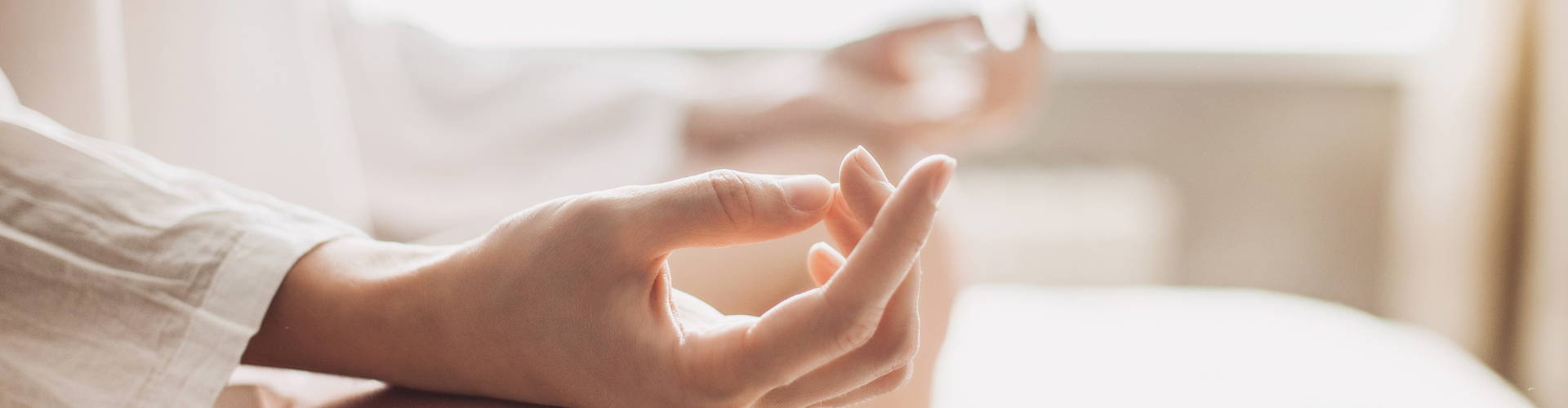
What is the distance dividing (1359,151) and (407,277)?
1270 mm

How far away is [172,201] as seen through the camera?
0.30 meters

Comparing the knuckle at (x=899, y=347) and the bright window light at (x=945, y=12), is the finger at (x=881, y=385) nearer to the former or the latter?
the knuckle at (x=899, y=347)

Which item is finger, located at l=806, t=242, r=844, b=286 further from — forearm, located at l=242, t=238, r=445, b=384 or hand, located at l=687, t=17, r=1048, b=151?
hand, located at l=687, t=17, r=1048, b=151

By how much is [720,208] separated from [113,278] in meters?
0.19

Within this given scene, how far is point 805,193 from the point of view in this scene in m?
0.29

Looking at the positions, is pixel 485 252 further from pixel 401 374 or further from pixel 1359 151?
pixel 1359 151

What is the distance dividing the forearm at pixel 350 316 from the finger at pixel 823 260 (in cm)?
13

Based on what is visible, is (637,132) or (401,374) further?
(637,132)

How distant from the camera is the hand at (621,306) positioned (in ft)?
0.90

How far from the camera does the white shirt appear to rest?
27 centimetres

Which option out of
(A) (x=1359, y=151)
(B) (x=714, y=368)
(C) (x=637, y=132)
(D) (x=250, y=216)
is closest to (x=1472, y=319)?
(A) (x=1359, y=151)

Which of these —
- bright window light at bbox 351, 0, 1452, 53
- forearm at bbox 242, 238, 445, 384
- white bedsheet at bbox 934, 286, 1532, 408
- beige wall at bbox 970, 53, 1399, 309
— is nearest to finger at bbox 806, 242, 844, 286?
forearm at bbox 242, 238, 445, 384

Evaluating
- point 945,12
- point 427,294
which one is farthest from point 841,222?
point 945,12

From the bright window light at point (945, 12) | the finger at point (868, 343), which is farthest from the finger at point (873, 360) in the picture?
the bright window light at point (945, 12)
